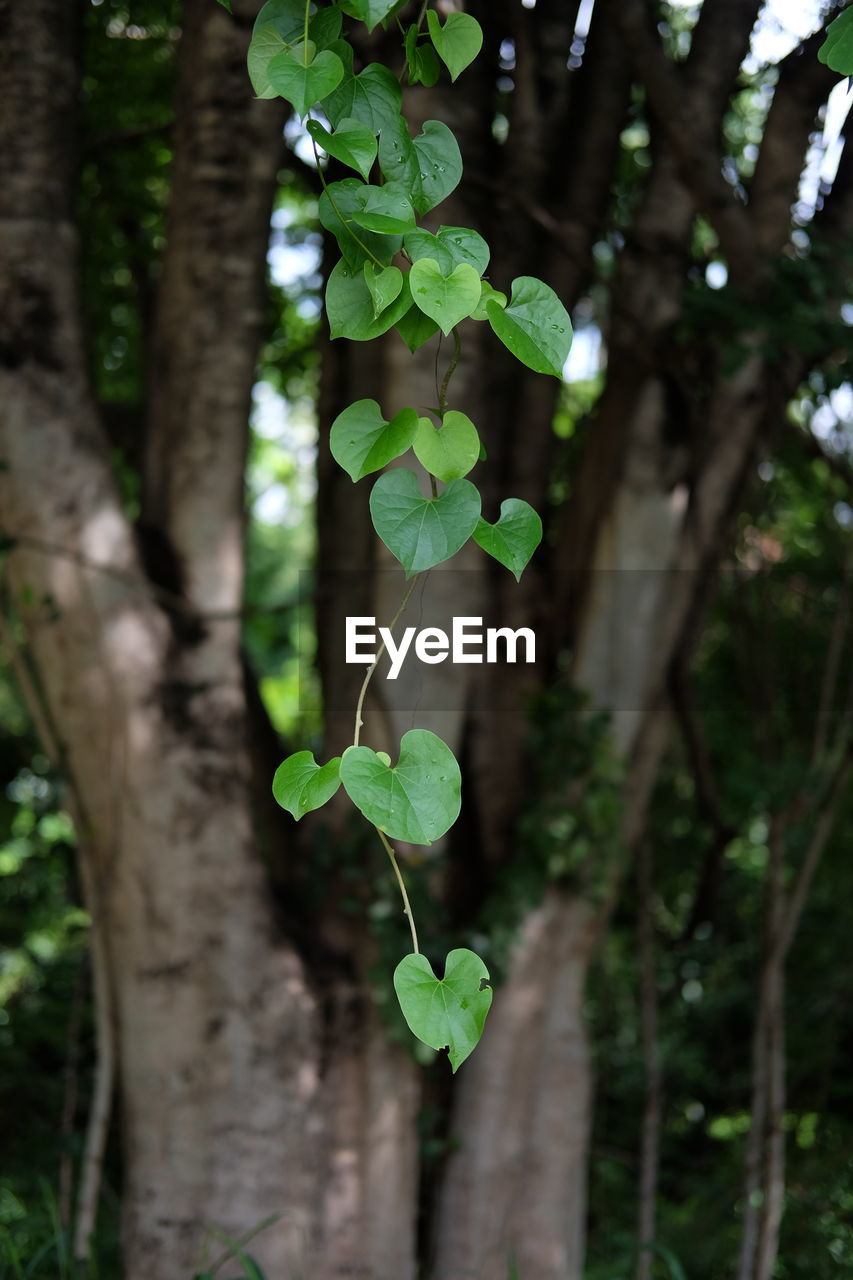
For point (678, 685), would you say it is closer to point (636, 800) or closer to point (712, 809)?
point (636, 800)

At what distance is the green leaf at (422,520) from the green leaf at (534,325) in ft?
0.43

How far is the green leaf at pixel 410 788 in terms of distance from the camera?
98 centimetres

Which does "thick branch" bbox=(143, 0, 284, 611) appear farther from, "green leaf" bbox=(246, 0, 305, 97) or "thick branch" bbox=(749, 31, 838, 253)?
"green leaf" bbox=(246, 0, 305, 97)

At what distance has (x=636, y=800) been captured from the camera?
10.8 ft

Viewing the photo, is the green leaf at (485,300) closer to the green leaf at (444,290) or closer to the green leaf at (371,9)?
the green leaf at (444,290)

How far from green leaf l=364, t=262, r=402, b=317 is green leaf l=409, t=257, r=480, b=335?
0.09ft

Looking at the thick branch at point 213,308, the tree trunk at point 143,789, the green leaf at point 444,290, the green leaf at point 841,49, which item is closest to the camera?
the green leaf at point 444,290

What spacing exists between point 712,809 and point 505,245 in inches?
74.7

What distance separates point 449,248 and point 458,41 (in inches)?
9.3

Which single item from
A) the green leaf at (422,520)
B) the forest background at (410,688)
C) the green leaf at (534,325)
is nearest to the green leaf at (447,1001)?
the green leaf at (422,520)

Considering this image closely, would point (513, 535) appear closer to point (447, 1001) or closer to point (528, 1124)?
point (447, 1001)

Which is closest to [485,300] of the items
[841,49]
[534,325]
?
[534,325]

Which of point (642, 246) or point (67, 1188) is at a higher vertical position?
point (642, 246)

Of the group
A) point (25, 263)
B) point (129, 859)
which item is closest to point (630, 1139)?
point (129, 859)
